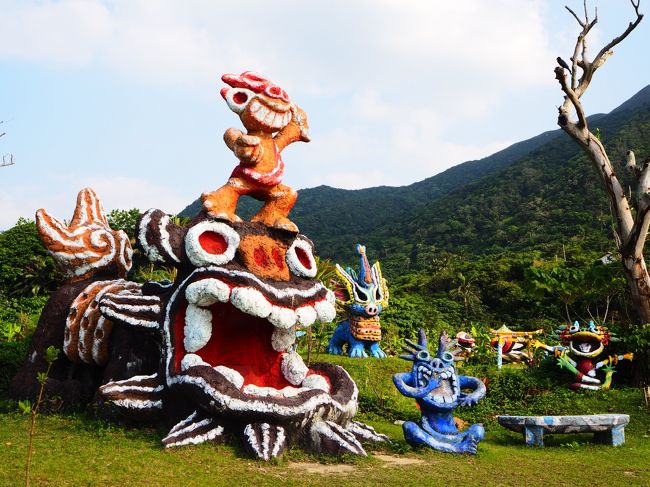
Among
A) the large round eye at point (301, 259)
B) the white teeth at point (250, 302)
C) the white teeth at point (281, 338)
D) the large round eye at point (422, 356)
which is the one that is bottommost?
the large round eye at point (422, 356)

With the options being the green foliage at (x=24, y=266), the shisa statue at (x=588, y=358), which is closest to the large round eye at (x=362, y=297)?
the shisa statue at (x=588, y=358)

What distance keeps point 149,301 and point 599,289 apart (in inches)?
391

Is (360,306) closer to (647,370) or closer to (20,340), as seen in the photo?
(647,370)

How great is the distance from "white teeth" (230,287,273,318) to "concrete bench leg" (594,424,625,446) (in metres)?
5.05

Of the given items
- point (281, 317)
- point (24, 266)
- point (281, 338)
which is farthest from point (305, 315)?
point (24, 266)

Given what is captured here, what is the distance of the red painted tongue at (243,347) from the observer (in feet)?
22.8

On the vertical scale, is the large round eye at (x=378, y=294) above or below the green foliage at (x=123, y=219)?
below

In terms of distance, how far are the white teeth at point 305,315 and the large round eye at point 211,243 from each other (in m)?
0.92

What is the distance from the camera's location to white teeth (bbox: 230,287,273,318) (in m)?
6.52

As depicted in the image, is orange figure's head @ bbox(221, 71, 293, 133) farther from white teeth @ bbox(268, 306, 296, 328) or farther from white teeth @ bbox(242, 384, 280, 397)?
white teeth @ bbox(242, 384, 280, 397)

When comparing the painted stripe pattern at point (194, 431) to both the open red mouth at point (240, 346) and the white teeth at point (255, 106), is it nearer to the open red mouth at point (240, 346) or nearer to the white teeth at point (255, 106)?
the open red mouth at point (240, 346)

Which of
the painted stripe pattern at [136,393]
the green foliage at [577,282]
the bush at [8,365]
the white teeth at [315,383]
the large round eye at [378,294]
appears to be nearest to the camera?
the painted stripe pattern at [136,393]

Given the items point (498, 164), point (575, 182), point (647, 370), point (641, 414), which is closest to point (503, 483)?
point (641, 414)

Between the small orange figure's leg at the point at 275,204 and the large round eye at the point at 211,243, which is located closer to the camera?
the large round eye at the point at 211,243
